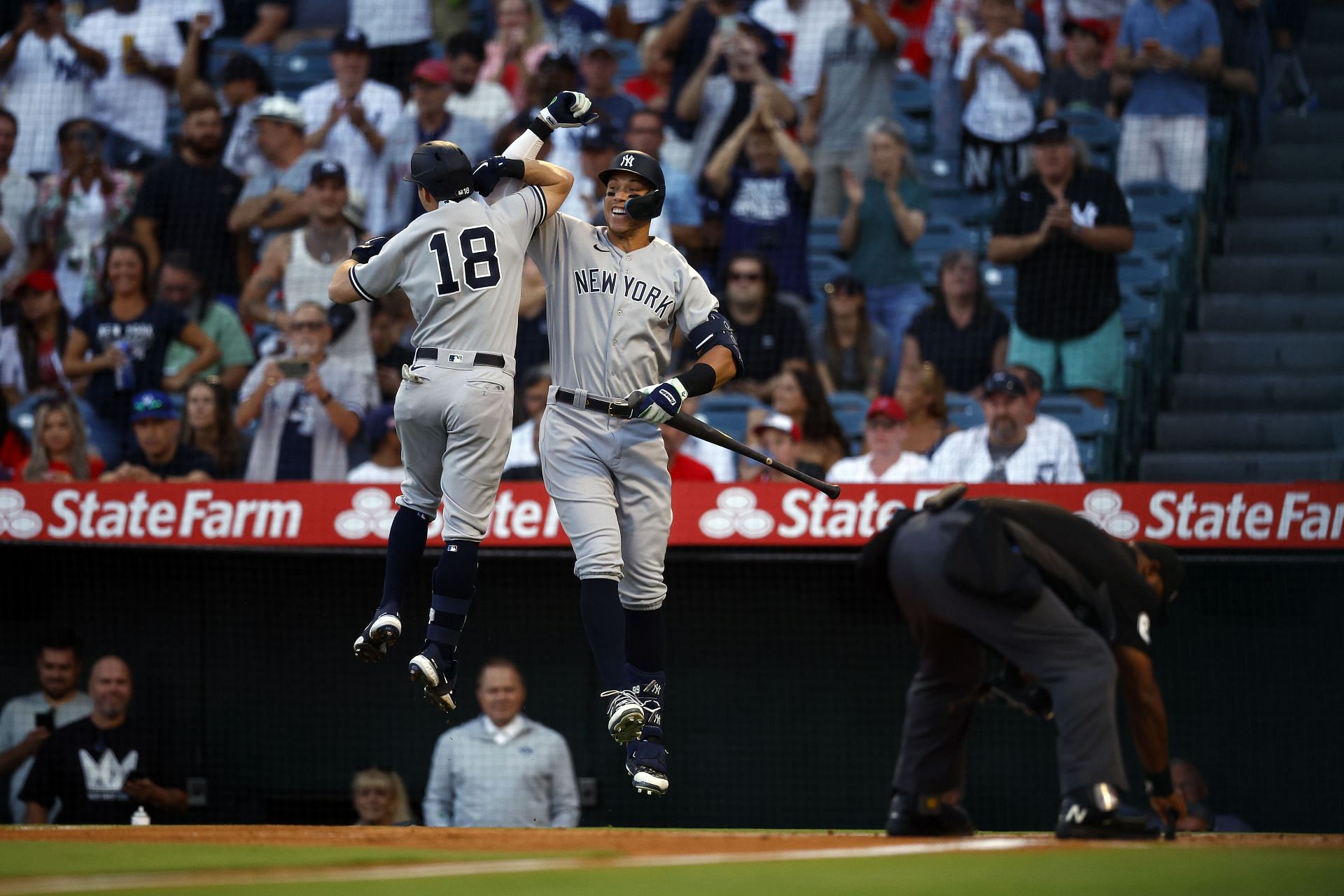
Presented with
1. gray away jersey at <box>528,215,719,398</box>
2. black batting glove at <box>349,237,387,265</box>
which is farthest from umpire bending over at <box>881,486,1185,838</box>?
black batting glove at <box>349,237,387,265</box>

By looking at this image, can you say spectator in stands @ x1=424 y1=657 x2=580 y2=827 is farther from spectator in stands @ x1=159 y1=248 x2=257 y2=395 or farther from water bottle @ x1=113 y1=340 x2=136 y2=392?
water bottle @ x1=113 y1=340 x2=136 y2=392

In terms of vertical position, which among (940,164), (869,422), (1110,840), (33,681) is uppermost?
(940,164)

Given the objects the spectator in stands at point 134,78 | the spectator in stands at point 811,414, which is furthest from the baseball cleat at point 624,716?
the spectator in stands at point 134,78

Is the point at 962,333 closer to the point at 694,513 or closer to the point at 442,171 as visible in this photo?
the point at 694,513

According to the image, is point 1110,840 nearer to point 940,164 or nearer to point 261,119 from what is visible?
point 940,164

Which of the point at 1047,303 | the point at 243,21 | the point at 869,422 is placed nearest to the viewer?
the point at 869,422

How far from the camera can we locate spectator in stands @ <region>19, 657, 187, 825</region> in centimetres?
843

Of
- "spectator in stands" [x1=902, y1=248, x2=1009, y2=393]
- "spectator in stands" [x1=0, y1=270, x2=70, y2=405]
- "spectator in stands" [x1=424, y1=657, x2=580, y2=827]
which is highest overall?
"spectator in stands" [x1=0, y1=270, x2=70, y2=405]

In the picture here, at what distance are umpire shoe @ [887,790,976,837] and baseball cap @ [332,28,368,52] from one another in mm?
6985

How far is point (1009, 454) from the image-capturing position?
27.8ft

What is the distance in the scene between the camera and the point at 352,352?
9.38 metres

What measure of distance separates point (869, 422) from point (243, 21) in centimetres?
583

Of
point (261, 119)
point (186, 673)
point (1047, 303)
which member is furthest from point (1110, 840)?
point (261, 119)

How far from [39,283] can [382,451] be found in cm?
283
